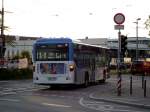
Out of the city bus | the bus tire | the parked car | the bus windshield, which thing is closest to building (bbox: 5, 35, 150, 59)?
the parked car

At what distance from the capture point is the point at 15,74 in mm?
48031

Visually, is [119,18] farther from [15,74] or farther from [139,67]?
[139,67]

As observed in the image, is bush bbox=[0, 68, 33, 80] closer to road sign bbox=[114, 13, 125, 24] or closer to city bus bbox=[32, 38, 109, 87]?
city bus bbox=[32, 38, 109, 87]

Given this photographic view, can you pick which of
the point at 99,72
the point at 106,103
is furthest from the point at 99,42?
the point at 106,103

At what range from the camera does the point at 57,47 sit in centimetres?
3108

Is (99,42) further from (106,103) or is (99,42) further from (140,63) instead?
(106,103)

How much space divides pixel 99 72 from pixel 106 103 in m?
15.9

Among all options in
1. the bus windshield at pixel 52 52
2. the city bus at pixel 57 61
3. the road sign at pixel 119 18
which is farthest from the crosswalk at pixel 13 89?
the road sign at pixel 119 18

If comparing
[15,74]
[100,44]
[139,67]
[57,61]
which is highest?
[100,44]

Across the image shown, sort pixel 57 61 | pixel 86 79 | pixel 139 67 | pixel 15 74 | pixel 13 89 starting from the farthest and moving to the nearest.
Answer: pixel 139 67 → pixel 15 74 → pixel 86 79 → pixel 13 89 → pixel 57 61

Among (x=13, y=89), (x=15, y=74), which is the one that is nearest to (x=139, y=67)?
(x=15, y=74)

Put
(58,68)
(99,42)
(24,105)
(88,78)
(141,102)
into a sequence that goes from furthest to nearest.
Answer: (99,42) < (88,78) < (58,68) < (141,102) < (24,105)

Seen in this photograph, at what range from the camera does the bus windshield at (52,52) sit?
30.9 m

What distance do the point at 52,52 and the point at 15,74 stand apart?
1746 centimetres
